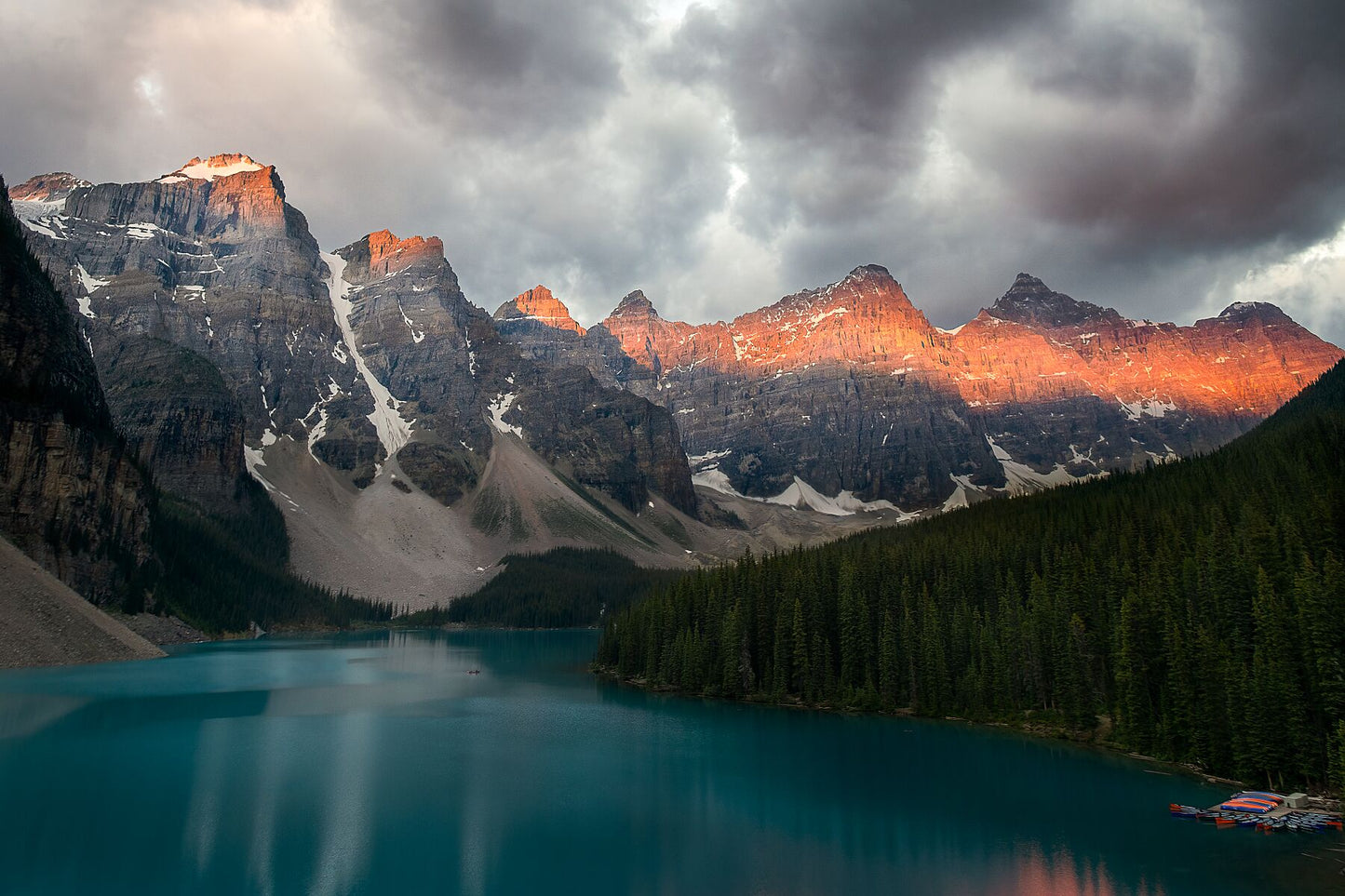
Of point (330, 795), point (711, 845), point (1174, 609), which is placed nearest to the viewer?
point (711, 845)

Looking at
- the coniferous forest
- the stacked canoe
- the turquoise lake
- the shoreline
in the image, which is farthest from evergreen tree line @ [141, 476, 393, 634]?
the stacked canoe

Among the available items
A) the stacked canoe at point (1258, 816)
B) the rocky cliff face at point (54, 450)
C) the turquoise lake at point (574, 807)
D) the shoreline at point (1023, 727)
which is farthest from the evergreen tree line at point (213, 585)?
the stacked canoe at point (1258, 816)

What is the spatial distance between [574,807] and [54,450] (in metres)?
113

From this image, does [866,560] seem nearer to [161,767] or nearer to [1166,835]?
[1166,835]

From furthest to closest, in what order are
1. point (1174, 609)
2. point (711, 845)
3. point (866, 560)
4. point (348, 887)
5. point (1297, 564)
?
point (866, 560) < point (1174, 609) < point (1297, 564) < point (711, 845) < point (348, 887)

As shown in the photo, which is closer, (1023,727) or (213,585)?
(1023,727)

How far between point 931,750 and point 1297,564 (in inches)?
1020

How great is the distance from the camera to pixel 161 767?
45.1 m

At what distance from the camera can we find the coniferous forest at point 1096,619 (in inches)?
1780

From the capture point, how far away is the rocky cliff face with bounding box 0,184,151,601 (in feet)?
366

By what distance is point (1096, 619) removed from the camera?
6675 cm

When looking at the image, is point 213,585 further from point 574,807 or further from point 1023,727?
point 1023,727

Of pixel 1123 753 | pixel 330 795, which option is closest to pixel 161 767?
pixel 330 795

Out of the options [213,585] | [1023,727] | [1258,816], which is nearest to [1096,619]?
[1023,727]
